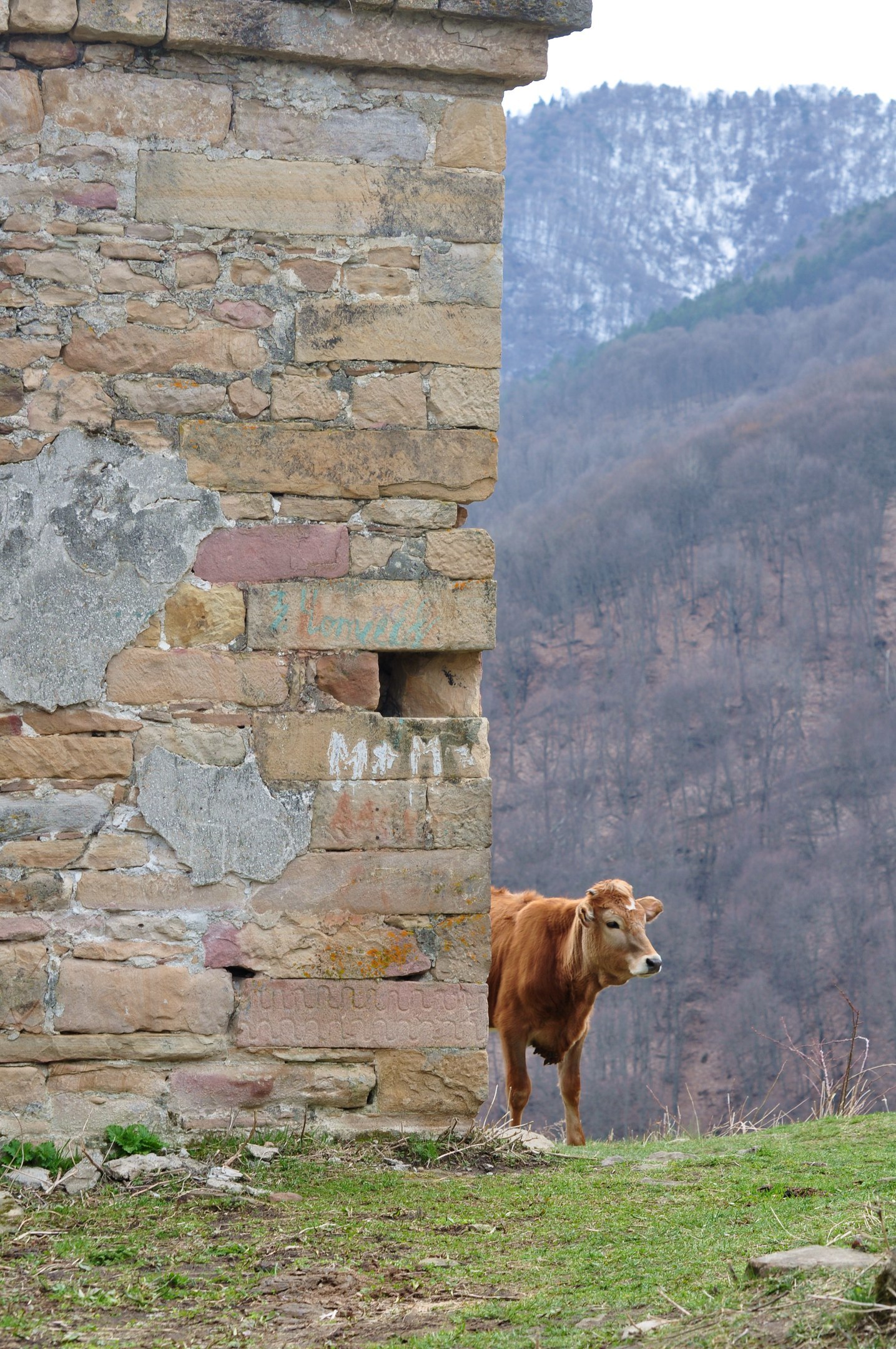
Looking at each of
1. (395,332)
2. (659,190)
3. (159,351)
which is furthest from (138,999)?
(659,190)

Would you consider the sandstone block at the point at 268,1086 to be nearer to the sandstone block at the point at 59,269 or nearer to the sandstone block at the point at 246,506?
the sandstone block at the point at 246,506

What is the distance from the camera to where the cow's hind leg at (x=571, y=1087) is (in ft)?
21.0

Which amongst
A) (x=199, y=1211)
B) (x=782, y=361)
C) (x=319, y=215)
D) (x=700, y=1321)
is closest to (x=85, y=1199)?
(x=199, y=1211)

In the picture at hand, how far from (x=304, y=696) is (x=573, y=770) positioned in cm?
3462

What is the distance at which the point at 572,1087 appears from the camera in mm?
6480

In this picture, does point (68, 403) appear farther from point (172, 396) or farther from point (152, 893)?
point (152, 893)

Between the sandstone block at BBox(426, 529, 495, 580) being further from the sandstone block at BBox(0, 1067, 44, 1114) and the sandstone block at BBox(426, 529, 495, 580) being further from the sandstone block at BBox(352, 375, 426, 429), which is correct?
the sandstone block at BBox(0, 1067, 44, 1114)

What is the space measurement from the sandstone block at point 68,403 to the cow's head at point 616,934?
2.88 meters

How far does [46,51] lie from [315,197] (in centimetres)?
91

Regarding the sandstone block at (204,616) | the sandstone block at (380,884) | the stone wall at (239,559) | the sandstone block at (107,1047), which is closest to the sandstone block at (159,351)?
the stone wall at (239,559)

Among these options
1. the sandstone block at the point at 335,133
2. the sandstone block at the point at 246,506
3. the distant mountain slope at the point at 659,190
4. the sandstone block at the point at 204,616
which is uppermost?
the distant mountain slope at the point at 659,190

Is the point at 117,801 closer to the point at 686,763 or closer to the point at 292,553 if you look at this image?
the point at 292,553

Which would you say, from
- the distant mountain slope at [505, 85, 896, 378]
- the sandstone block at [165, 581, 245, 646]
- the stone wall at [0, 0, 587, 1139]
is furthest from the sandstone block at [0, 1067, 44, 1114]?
the distant mountain slope at [505, 85, 896, 378]

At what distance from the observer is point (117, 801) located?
424 cm
